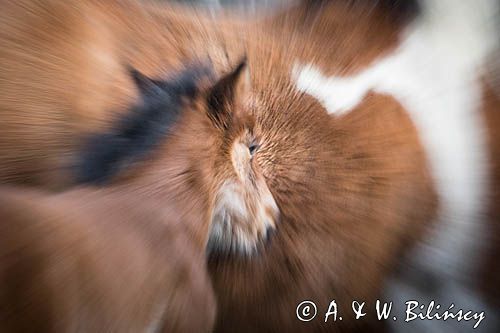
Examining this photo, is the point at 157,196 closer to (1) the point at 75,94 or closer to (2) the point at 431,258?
(1) the point at 75,94

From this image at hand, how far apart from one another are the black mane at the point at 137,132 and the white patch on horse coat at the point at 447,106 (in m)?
0.18

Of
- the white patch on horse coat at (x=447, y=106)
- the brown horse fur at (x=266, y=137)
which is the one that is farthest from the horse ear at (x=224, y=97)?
the white patch on horse coat at (x=447, y=106)

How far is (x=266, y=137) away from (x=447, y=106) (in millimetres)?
185

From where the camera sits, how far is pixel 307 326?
408 millimetres

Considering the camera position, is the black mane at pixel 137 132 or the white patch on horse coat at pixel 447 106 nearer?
the black mane at pixel 137 132

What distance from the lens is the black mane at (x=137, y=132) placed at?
27 cm

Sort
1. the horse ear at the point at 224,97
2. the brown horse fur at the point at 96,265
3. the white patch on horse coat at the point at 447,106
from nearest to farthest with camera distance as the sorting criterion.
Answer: the brown horse fur at the point at 96,265, the horse ear at the point at 224,97, the white patch on horse coat at the point at 447,106

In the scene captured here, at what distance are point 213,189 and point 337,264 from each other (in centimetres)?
15

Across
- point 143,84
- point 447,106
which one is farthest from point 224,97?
point 447,106

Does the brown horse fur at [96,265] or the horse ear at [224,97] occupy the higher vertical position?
the horse ear at [224,97]

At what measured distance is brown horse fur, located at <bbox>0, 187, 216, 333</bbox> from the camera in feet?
0.70

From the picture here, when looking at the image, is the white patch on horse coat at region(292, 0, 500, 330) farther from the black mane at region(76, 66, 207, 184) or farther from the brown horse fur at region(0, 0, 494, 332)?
the black mane at region(76, 66, 207, 184)

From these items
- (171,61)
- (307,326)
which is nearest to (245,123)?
(171,61)

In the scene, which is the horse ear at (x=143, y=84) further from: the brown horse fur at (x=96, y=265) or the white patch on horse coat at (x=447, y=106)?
the white patch on horse coat at (x=447, y=106)
